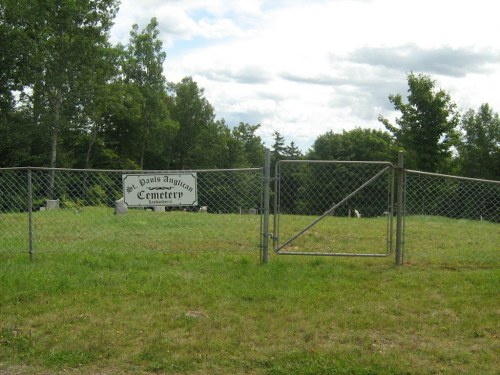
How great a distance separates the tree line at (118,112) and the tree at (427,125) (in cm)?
5

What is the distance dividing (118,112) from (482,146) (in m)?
31.4

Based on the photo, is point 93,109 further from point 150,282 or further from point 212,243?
point 150,282

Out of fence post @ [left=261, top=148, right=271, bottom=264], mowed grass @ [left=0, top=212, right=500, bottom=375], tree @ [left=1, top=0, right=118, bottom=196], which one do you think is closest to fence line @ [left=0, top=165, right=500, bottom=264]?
mowed grass @ [left=0, top=212, right=500, bottom=375]

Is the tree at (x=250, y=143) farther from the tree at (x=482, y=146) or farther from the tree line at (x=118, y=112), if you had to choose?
the tree at (x=482, y=146)

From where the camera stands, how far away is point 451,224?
39.7ft

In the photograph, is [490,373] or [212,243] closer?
[490,373]

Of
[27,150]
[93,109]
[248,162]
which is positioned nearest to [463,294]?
[93,109]

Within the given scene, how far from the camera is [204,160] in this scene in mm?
56125

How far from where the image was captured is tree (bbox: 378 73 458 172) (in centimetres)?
2620

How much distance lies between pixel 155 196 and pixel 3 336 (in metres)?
3.38

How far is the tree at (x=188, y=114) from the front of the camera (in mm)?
55500

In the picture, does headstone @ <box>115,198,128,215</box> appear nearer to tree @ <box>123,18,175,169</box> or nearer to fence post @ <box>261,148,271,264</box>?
fence post @ <box>261,148,271,264</box>

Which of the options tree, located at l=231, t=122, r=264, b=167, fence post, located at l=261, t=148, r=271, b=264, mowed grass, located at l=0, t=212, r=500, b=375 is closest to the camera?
mowed grass, located at l=0, t=212, r=500, b=375

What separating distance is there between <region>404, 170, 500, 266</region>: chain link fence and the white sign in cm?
357
